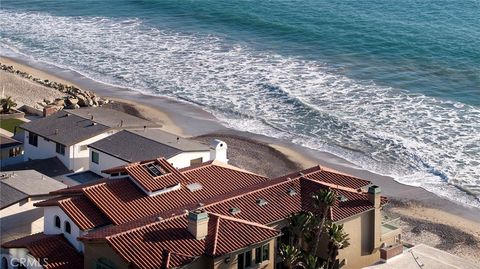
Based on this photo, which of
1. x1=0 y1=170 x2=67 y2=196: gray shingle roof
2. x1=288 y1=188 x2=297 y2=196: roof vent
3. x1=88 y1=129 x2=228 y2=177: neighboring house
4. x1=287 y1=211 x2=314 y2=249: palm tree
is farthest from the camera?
x1=88 y1=129 x2=228 y2=177: neighboring house

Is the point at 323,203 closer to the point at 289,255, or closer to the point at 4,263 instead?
the point at 289,255

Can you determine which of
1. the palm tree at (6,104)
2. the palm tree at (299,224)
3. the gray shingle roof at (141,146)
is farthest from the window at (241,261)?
the palm tree at (6,104)

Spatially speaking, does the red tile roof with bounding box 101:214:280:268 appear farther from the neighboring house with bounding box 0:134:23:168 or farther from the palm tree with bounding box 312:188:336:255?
the neighboring house with bounding box 0:134:23:168

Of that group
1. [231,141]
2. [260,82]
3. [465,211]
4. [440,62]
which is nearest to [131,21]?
[260,82]

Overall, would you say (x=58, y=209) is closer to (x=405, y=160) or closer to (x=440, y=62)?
(x=405, y=160)

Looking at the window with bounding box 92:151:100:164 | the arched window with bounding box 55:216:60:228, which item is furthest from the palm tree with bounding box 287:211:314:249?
the window with bounding box 92:151:100:164

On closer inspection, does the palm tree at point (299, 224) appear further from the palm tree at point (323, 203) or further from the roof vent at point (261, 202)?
the roof vent at point (261, 202)
